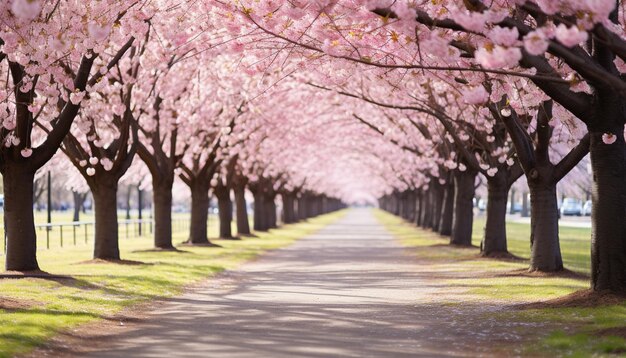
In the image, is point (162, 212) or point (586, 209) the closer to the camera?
point (162, 212)

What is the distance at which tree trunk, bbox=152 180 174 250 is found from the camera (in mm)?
32125

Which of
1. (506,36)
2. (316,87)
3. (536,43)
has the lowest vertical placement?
(536,43)

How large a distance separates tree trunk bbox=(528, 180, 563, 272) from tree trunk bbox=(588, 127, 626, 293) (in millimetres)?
6792

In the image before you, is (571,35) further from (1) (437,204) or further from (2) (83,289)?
(1) (437,204)

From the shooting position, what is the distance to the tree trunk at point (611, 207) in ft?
45.7

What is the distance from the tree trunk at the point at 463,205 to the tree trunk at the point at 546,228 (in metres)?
12.9

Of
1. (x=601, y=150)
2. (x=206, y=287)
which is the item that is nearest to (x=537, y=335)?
(x=601, y=150)

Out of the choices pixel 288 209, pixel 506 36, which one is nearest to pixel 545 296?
pixel 506 36

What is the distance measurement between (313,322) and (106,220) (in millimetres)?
13289

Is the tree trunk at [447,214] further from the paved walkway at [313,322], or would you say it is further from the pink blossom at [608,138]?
the pink blossom at [608,138]

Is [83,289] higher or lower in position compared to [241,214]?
lower

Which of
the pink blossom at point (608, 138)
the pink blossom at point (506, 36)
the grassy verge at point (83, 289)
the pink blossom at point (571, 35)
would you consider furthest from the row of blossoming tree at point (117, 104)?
the pink blossom at point (608, 138)

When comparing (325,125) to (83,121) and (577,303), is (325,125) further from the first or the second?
(577,303)

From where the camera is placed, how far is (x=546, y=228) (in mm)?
20938
